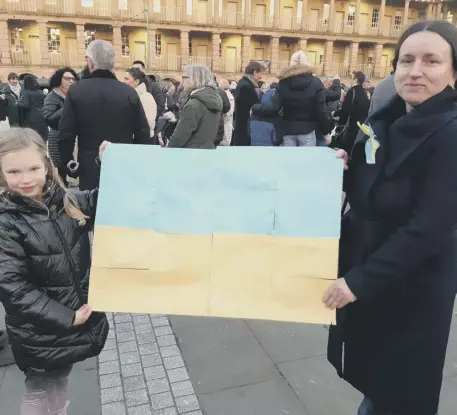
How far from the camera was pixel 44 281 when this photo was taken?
6.10 ft

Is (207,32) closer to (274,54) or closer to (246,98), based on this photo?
(274,54)

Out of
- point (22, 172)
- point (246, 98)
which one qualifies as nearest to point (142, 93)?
point (246, 98)

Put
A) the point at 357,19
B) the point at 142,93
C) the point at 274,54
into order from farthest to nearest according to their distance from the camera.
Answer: the point at 357,19, the point at 274,54, the point at 142,93

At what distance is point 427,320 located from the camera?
63.8 inches

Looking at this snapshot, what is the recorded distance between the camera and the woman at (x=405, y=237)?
1.47 meters

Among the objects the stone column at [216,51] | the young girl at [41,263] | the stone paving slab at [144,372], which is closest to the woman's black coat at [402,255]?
the young girl at [41,263]

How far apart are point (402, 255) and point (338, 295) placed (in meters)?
0.26

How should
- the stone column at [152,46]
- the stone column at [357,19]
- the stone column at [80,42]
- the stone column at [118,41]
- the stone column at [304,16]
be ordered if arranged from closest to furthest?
the stone column at [80,42]
the stone column at [118,41]
the stone column at [152,46]
the stone column at [304,16]
the stone column at [357,19]

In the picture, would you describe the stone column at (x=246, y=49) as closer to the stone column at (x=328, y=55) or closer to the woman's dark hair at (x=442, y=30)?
the stone column at (x=328, y=55)

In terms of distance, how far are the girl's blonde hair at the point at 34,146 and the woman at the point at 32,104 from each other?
8.10 meters

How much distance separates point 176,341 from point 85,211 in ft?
5.49

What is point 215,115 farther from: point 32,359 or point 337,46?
point 337,46

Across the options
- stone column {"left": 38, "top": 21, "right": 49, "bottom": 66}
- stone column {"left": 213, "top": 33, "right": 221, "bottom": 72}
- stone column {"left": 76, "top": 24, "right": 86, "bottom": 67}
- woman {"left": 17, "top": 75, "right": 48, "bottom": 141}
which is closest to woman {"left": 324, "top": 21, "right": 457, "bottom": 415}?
woman {"left": 17, "top": 75, "right": 48, "bottom": 141}

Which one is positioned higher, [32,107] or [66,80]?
[66,80]
